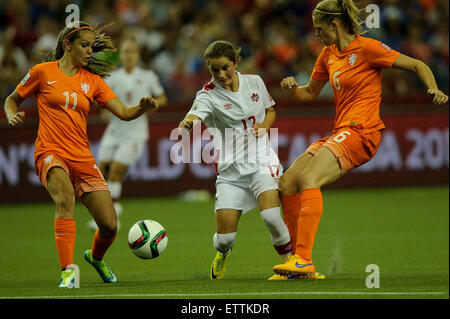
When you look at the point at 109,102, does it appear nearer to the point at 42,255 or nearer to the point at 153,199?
the point at 42,255

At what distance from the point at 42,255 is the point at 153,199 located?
19.5 ft

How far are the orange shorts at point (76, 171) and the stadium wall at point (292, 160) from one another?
26.0 ft

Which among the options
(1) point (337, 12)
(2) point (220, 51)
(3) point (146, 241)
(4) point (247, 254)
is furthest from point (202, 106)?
(4) point (247, 254)

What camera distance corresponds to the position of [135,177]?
599 inches

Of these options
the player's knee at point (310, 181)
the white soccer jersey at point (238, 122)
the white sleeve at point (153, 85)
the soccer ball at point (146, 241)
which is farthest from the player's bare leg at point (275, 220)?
the white sleeve at point (153, 85)

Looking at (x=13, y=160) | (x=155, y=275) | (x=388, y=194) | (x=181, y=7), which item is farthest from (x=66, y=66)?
(x=181, y=7)

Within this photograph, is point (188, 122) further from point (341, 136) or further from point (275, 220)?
point (341, 136)

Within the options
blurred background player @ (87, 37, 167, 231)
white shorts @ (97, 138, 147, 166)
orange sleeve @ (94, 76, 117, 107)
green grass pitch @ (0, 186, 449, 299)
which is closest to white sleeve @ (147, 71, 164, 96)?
blurred background player @ (87, 37, 167, 231)

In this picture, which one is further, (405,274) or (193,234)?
(193,234)

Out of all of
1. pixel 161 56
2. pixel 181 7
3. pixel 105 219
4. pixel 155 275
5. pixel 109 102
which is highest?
pixel 181 7

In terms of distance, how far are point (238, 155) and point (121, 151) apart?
5034mm

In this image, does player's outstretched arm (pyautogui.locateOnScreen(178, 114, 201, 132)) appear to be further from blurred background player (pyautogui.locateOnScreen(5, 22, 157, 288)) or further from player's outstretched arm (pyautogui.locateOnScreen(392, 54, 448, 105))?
player's outstretched arm (pyautogui.locateOnScreen(392, 54, 448, 105))

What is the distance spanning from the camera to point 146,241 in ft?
23.4

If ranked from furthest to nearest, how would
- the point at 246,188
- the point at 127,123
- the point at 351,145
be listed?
1. the point at 127,123
2. the point at 246,188
3. the point at 351,145
